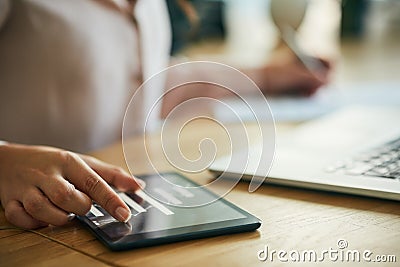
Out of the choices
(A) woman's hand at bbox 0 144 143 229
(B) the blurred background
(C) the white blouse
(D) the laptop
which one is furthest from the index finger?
(B) the blurred background

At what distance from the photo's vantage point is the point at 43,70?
80 centimetres

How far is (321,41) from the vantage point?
1.92m

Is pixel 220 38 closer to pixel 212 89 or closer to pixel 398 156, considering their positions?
pixel 212 89

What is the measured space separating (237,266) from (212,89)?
2.36 ft

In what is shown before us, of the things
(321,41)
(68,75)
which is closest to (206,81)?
(68,75)

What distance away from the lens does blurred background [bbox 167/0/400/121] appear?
1.17m

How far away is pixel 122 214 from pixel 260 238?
114 millimetres

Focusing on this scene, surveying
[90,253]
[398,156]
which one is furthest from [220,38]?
[90,253]

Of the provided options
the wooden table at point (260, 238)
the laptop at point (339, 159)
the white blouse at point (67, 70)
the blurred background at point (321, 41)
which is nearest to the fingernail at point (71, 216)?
the wooden table at point (260, 238)

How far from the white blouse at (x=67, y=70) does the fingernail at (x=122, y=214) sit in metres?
0.37

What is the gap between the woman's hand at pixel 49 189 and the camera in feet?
1.64

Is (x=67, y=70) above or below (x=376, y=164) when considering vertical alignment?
above

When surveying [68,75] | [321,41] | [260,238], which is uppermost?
[321,41]

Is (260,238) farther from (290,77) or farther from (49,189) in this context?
(290,77)
